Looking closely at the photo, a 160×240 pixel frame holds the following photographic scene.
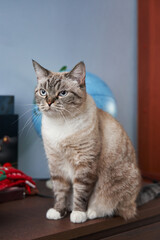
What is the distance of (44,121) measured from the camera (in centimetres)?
106

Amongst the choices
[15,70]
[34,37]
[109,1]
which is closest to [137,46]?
[109,1]

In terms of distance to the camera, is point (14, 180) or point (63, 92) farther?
point (14, 180)

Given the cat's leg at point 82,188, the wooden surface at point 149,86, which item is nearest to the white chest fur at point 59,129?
the cat's leg at point 82,188

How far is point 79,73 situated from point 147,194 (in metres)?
0.61

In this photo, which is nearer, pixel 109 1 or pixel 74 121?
pixel 74 121

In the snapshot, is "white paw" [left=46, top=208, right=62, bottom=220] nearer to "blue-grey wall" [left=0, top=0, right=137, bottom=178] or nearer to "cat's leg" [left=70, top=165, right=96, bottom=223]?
"cat's leg" [left=70, top=165, right=96, bottom=223]

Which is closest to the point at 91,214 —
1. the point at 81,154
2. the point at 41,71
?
the point at 81,154

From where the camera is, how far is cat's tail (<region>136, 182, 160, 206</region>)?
1.16 m

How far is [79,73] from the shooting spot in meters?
0.98

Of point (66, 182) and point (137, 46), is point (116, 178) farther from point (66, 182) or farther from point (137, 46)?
point (137, 46)

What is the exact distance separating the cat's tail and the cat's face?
48 cm

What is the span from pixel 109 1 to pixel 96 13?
0.51 feet

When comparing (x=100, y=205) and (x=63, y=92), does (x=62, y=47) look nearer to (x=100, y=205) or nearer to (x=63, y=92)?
(x=63, y=92)

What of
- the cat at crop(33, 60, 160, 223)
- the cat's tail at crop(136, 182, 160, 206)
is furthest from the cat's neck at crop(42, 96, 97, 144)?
the cat's tail at crop(136, 182, 160, 206)
